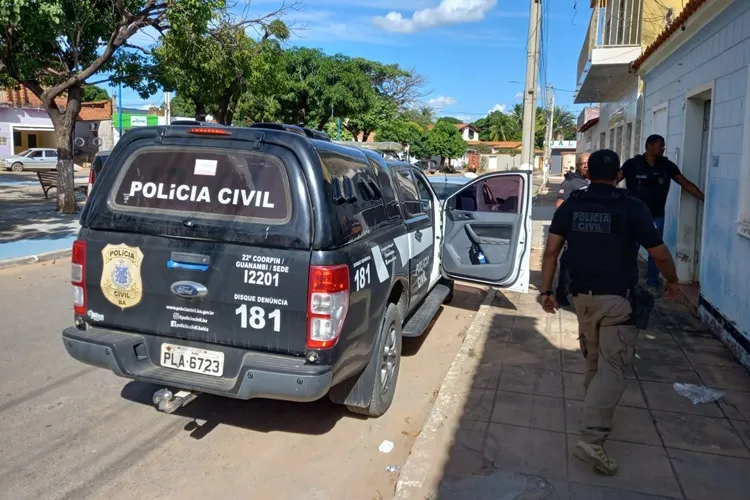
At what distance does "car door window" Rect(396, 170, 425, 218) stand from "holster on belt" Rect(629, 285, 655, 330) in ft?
7.15

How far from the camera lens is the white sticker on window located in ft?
12.3

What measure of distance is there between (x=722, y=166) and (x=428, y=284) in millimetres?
3173

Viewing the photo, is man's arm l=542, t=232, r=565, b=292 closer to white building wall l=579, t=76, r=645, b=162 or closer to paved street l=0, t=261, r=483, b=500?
paved street l=0, t=261, r=483, b=500

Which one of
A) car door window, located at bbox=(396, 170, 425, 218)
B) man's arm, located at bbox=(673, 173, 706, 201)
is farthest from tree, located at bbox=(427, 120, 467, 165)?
car door window, located at bbox=(396, 170, 425, 218)

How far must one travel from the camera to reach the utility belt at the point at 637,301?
363cm

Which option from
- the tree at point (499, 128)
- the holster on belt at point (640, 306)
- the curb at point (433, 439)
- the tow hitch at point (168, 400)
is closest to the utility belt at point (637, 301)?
the holster on belt at point (640, 306)

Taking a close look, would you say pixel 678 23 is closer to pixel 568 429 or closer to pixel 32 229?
pixel 568 429

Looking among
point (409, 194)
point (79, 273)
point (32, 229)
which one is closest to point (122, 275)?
point (79, 273)

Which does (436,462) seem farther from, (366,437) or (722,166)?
(722,166)

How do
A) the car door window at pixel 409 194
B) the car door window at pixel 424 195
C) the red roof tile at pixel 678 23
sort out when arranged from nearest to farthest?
the car door window at pixel 409 194 < the car door window at pixel 424 195 < the red roof tile at pixel 678 23

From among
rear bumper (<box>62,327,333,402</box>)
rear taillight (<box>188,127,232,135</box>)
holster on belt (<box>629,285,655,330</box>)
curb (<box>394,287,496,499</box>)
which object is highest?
rear taillight (<box>188,127,232,135</box>)

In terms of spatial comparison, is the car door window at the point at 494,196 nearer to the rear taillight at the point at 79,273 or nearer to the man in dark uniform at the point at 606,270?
the man in dark uniform at the point at 606,270

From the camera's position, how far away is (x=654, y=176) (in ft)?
23.8

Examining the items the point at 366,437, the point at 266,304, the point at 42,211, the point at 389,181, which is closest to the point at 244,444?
the point at 366,437
